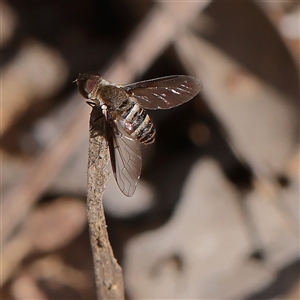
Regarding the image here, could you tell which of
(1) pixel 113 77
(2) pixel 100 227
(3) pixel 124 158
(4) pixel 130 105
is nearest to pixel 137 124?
(4) pixel 130 105

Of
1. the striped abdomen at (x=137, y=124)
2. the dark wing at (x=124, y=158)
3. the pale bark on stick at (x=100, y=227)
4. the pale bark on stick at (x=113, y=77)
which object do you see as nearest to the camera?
the pale bark on stick at (x=100, y=227)

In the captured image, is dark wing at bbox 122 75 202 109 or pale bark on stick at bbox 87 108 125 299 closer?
pale bark on stick at bbox 87 108 125 299

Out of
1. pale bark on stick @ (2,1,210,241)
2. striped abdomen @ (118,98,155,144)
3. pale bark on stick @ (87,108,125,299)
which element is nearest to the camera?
pale bark on stick @ (87,108,125,299)

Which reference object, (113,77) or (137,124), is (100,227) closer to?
(137,124)

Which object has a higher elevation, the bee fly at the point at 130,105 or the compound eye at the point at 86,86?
the compound eye at the point at 86,86

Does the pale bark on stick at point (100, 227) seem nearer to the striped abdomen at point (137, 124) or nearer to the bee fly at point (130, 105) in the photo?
the bee fly at point (130, 105)

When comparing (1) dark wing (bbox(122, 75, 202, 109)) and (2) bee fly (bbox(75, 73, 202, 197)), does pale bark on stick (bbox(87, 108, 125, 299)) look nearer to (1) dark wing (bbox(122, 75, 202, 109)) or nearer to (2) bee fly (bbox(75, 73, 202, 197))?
(2) bee fly (bbox(75, 73, 202, 197))

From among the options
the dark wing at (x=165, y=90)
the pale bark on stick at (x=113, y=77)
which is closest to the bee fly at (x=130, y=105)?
the dark wing at (x=165, y=90)

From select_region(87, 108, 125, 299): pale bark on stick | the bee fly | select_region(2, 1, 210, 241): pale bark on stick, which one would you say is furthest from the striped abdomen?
select_region(87, 108, 125, 299): pale bark on stick

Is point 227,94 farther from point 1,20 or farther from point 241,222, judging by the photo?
point 1,20
